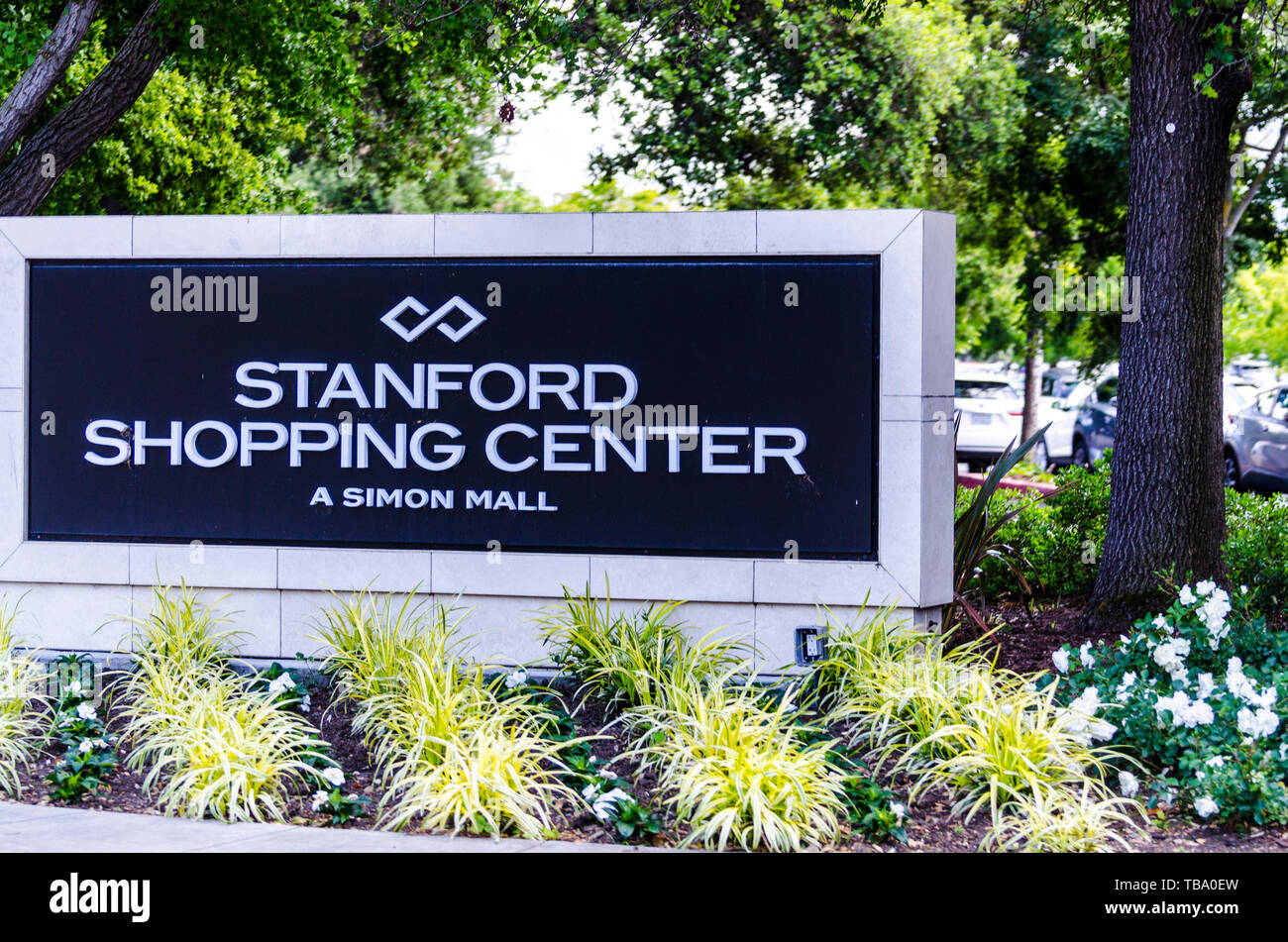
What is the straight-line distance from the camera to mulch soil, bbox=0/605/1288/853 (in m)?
4.96

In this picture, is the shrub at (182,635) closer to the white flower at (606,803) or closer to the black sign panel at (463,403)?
the black sign panel at (463,403)

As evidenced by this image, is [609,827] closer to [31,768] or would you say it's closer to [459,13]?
[31,768]

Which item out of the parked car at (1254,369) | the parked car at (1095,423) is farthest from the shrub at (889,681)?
the parked car at (1254,369)

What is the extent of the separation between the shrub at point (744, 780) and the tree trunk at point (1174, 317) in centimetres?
305

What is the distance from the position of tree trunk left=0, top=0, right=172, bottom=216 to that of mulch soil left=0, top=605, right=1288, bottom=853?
216 inches

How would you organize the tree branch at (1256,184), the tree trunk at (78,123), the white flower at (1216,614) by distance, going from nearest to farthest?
the white flower at (1216,614)
the tree trunk at (78,123)
the tree branch at (1256,184)

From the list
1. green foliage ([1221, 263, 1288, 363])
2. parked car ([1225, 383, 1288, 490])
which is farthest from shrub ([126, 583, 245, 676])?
A: green foliage ([1221, 263, 1288, 363])

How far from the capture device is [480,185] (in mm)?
25703

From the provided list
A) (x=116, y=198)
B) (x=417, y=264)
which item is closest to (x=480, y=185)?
(x=116, y=198)

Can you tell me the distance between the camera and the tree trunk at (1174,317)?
7.64m

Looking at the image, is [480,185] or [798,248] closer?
[798,248]

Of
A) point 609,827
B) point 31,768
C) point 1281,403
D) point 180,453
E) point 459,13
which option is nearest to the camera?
point 609,827

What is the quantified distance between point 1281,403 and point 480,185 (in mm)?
15281

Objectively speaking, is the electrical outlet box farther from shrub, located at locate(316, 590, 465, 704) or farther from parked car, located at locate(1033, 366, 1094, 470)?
parked car, located at locate(1033, 366, 1094, 470)
